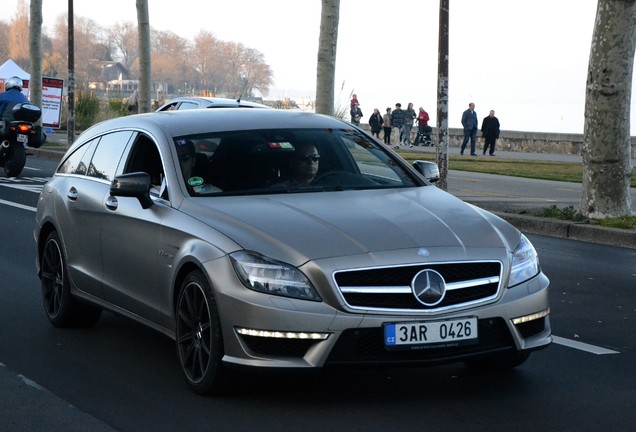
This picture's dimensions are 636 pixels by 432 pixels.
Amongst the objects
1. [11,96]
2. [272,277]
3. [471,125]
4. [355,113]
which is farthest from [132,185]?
[355,113]

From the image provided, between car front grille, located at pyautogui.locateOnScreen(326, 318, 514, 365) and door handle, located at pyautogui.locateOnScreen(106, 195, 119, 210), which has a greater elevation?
door handle, located at pyautogui.locateOnScreen(106, 195, 119, 210)

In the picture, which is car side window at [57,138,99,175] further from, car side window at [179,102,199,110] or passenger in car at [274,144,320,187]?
car side window at [179,102,199,110]

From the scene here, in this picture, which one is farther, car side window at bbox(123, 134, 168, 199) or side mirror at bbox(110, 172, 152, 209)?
car side window at bbox(123, 134, 168, 199)

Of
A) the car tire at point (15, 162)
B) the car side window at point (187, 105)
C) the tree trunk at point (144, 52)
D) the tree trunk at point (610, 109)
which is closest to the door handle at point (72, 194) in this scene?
the tree trunk at point (610, 109)

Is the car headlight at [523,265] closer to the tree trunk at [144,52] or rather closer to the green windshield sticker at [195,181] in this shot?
the green windshield sticker at [195,181]

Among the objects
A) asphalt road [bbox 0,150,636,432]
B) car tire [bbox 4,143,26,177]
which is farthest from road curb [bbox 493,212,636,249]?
car tire [bbox 4,143,26,177]

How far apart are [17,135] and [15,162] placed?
0.55 metres

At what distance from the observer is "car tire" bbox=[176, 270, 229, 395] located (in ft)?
21.9

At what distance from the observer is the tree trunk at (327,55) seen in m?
27.9

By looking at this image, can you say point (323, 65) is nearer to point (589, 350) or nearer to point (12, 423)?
→ point (589, 350)

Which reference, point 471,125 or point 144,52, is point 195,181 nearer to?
point 144,52

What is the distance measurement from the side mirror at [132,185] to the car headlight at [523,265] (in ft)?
6.93

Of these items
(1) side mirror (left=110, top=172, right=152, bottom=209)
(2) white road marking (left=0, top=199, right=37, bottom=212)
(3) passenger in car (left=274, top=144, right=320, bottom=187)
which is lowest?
(2) white road marking (left=0, top=199, right=37, bottom=212)

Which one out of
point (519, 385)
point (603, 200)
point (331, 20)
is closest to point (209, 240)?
point (519, 385)
